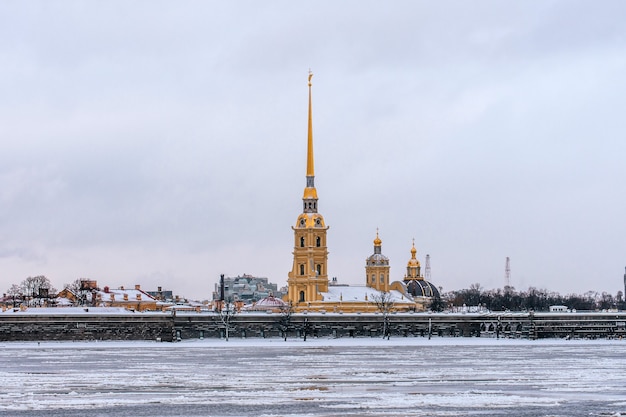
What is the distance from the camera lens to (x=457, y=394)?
46562mm

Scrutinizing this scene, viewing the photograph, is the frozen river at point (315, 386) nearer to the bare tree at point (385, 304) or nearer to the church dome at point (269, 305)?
the bare tree at point (385, 304)

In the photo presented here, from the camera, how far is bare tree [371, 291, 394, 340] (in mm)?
135587

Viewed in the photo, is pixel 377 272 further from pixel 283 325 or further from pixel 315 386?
pixel 315 386

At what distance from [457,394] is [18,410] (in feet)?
53.1

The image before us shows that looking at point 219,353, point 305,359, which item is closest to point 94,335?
point 219,353

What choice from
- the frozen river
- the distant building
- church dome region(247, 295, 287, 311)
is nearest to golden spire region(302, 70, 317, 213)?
church dome region(247, 295, 287, 311)

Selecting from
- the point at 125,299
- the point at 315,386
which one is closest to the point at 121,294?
the point at 125,299

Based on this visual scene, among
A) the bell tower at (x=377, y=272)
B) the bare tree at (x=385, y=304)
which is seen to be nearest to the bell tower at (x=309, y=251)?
the bare tree at (x=385, y=304)

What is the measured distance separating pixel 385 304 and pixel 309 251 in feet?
41.8

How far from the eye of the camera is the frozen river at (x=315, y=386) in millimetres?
41312

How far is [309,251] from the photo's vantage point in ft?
529

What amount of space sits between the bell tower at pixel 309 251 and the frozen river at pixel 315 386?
82737mm

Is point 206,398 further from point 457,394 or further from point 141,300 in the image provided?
point 141,300

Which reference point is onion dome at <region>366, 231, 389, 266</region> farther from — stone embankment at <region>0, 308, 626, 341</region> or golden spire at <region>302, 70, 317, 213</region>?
stone embankment at <region>0, 308, 626, 341</region>
